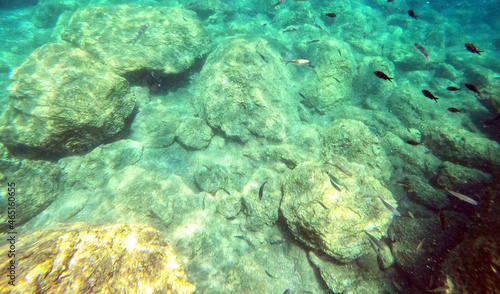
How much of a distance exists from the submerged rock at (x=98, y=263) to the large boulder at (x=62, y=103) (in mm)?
2978

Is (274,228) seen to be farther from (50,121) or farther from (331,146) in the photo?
(50,121)

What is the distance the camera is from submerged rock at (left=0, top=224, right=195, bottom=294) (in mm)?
2023

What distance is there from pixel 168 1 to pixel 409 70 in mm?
16313

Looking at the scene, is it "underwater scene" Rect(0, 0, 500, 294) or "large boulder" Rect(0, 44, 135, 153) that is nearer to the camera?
"underwater scene" Rect(0, 0, 500, 294)

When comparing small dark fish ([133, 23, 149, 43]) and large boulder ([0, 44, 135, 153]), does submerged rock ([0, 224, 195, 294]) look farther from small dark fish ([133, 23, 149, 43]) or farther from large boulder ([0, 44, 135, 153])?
small dark fish ([133, 23, 149, 43])

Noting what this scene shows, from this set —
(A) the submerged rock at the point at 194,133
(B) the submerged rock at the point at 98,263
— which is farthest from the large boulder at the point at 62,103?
(B) the submerged rock at the point at 98,263

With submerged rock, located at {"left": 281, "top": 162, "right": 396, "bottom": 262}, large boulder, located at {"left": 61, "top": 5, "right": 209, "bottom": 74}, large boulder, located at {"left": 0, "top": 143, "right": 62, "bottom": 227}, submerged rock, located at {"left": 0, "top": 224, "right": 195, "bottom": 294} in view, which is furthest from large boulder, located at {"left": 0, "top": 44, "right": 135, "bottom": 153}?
submerged rock, located at {"left": 281, "top": 162, "right": 396, "bottom": 262}

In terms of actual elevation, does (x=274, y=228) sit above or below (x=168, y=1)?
below

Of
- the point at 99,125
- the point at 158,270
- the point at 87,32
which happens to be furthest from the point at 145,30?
the point at 158,270

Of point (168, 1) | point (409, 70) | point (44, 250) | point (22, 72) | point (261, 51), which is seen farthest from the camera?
point (168, 1)

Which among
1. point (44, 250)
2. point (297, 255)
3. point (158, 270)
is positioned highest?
point (44, 250)

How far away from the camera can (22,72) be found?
15.6 ft

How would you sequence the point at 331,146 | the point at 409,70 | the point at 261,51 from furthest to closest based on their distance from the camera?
the point at 409,70
the point at 261,51
the point at 331,146

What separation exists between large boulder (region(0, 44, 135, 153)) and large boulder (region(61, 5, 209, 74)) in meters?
1.06
